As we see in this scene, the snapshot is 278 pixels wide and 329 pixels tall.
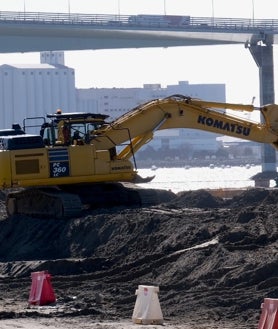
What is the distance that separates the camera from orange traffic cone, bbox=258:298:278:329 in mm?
16562

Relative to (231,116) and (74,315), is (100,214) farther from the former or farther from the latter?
(74,315)

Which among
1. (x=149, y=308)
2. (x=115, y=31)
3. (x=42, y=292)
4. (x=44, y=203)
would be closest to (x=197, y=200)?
(x=44, y=203)

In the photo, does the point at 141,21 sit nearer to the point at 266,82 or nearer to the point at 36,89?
the point at 266,82

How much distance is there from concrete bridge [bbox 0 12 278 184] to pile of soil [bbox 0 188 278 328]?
46581mm

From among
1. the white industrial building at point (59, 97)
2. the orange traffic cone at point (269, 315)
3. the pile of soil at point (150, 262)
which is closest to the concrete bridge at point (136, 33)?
the pile of soil at point (150, 262)

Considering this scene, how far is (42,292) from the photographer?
69.5ft

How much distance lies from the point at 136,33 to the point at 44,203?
1958 inches

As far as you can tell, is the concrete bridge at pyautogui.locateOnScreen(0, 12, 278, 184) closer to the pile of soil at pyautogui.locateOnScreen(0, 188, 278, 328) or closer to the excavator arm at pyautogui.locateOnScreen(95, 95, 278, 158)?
the excavator arm at pyautogui.locateOnScreen(95, 95, 278, 158)

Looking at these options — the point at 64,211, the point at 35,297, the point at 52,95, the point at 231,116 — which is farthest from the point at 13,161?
the point at 52,95

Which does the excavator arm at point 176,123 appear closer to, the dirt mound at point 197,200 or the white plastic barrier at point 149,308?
the dirt mound at point 197,200

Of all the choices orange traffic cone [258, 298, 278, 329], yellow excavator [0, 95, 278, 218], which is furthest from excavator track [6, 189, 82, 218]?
orange traffic cone [258, 298, 278, 329]

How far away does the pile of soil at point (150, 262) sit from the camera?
19844mm

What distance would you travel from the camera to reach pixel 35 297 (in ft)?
69.9

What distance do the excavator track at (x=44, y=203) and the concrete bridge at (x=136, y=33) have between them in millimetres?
45096
